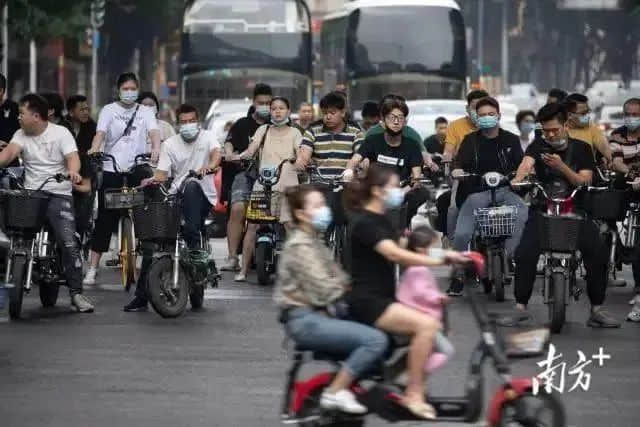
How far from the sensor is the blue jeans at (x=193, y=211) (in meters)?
15.3

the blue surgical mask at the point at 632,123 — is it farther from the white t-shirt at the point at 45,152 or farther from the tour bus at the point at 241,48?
the tour bus at the point at 241,48

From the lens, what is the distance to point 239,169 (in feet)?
63.3

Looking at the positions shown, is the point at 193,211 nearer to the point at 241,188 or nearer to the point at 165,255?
the point at 165,255

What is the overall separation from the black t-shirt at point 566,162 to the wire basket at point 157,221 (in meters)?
2.72

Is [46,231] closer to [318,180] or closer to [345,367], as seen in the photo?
[318,180]

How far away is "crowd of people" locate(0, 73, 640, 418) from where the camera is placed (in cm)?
895

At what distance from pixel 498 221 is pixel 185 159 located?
98.0 inches

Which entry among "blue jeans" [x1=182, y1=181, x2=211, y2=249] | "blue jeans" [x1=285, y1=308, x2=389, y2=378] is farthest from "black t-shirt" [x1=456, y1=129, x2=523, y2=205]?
"blue jeans" [x1=285, y1=308, x2=389, y2=378]

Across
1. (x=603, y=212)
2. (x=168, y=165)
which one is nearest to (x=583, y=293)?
(x=603, y=212)

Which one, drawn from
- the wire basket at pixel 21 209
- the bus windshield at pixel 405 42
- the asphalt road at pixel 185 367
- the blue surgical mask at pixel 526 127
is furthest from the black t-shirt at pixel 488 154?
the bus windshield at pixel 405 42

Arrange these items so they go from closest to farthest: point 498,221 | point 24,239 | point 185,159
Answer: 1. point 24,239
2. point 498,221
3. point 185,159

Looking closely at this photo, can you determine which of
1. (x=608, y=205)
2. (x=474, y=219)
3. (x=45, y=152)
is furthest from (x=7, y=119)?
(x=608, y=205)

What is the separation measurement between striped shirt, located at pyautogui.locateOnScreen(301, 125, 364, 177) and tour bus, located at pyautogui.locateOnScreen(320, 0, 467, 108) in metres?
24.5

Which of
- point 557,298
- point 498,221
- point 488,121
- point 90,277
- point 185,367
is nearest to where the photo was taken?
point 185,367
